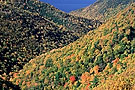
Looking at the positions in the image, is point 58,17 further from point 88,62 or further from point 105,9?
point 88,62

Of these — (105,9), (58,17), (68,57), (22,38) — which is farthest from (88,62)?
(105,9)

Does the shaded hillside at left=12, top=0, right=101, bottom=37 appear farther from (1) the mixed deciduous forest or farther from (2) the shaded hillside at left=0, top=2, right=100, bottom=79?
(1) the mixed deciduous forest

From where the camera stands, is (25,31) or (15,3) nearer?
(25,31)

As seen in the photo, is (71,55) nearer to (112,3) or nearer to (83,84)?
(83,84)

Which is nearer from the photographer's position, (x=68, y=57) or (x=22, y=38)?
(x=68, y=57)

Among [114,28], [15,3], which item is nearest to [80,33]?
[15,3]

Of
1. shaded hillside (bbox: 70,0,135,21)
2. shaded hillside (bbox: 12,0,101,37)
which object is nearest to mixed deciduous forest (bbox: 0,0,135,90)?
shaded hillside (bbox: 12,0,101,37)
